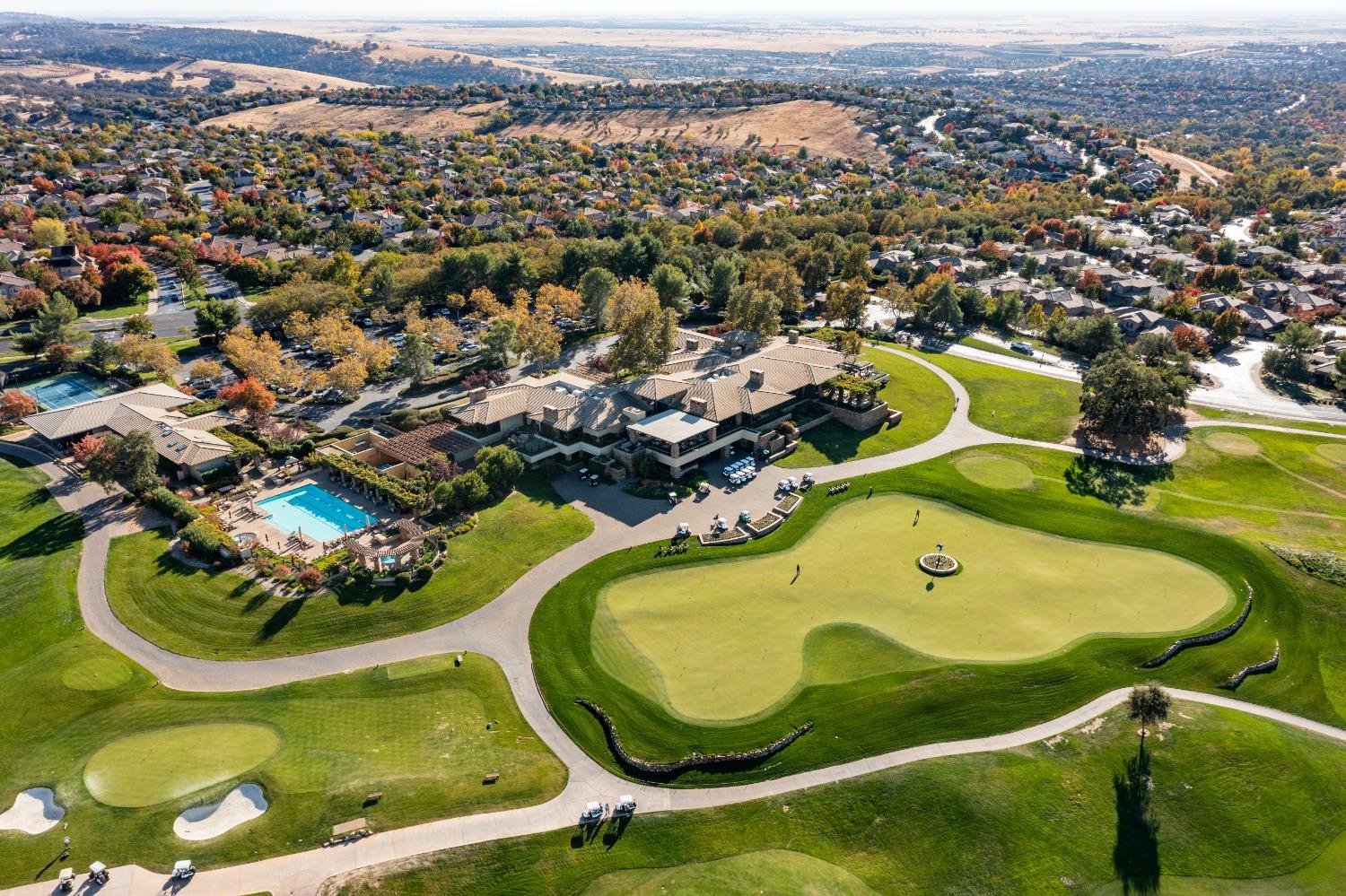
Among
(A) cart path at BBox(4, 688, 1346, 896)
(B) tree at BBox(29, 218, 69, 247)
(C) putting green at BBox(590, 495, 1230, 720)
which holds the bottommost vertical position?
(A) cart path at BBox(4, 688, 1346, 896)

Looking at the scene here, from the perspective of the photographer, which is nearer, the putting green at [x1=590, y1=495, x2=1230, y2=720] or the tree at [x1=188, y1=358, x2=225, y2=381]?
the putting green at [x1=590, y1=495, x2=1230, y2=720]

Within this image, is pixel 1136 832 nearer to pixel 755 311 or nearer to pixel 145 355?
pixel 755 311

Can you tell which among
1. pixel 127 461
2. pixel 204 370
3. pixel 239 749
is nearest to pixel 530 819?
pixel 239 749

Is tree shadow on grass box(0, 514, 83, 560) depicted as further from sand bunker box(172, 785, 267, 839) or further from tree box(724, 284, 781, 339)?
tree box(724, 284, 781, 339)

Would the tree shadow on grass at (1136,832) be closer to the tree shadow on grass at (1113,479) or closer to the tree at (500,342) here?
the tree shadow on grass at (1113,479)

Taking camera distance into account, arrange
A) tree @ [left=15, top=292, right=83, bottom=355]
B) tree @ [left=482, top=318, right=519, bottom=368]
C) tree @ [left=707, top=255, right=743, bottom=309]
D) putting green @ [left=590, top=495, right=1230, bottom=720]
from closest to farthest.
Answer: putting green @ [left=590, top=495, right=1230, bottom=720], tree @ [left=482, top=318, right=519, bottom=368], tree @ [left=15, top=292, right=83, bottom=355], tree @ [left=707, top=255, right=743, bottom=309]

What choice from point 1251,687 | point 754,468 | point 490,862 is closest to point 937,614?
point 1251,687

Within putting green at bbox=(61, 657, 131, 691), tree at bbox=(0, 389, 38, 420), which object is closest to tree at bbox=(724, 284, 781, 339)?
putting green at bbox=(61, 657, 131, 691)

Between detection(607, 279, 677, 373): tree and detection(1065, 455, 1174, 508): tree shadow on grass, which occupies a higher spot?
detection(607, 279, 677, 373): tree
